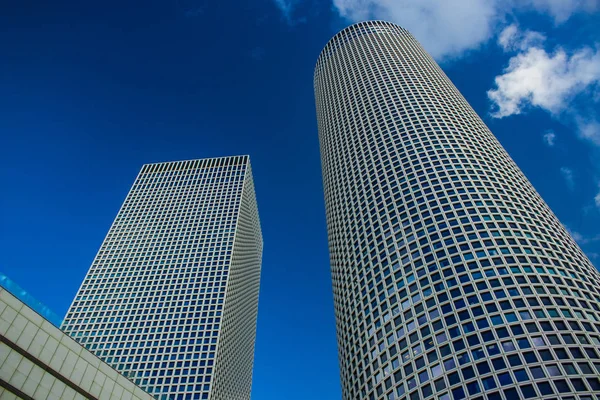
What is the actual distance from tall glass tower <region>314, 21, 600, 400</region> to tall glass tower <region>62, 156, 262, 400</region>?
131ft

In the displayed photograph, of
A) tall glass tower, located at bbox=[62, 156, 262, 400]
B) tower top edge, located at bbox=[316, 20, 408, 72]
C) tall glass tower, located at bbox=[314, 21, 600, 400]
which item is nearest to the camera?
tall glass tower, located at bbox=[314, 21, 600, 400]

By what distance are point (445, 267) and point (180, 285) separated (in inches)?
3301

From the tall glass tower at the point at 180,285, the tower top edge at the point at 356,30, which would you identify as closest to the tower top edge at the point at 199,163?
the tall glass tower at the point at 180,285

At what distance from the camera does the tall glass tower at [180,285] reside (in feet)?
383

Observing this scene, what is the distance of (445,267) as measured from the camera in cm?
7900

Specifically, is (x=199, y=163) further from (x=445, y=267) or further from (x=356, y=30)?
(x=445, y=267)

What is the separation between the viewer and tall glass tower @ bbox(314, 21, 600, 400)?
208 ft

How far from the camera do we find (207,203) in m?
167

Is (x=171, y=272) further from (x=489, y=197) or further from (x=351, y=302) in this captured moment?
(x=489, y=197)

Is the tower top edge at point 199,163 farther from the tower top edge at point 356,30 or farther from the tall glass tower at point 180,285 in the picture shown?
the tower top edge at point 356,30

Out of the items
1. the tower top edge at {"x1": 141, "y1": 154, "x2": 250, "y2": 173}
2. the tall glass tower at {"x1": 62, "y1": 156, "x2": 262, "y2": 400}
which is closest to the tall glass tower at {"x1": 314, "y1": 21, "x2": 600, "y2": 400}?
the tall glass tower at {"x1": 62, "y1": 156, "x2": 262, "y2": 400}

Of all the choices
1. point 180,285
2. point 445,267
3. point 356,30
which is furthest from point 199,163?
point 445,267

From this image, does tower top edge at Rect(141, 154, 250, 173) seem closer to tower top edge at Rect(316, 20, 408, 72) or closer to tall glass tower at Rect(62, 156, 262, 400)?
tall glass tower at Rect(62, 156, 262, 400)

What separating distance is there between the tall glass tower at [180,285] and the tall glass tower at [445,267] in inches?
1571
